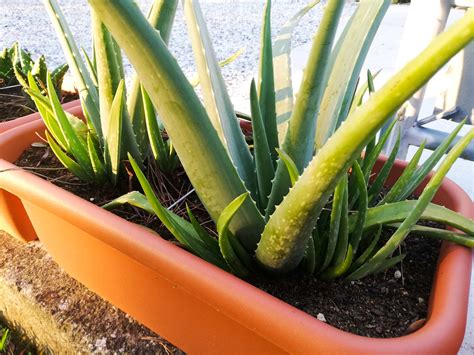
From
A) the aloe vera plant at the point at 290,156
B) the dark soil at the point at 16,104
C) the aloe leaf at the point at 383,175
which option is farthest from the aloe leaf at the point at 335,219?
the dark soil at the point at 16,104

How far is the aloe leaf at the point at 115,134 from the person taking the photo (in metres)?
0.45

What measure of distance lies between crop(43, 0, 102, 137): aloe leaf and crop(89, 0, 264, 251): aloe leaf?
244mm

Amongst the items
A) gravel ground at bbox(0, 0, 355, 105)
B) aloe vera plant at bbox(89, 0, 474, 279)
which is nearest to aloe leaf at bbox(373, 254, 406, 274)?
aloe vera plant at bbox(89, 0, 474, 279)

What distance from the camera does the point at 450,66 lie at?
2.41 ft

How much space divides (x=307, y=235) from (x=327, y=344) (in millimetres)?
82

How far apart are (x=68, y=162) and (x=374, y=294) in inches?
14.5

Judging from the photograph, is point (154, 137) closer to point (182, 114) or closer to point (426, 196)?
point (182, 114)

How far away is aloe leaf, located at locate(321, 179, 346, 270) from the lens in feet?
1.13

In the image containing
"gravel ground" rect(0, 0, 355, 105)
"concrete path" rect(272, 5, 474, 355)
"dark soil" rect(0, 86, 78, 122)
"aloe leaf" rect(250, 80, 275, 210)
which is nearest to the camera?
"aloe leaf" rect(250, 80, 275, 210)

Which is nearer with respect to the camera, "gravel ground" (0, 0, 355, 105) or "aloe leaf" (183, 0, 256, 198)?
"aloe leaf" (183, 0, 256, 198)

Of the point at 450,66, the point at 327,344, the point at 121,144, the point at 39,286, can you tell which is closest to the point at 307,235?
the point at 327,344

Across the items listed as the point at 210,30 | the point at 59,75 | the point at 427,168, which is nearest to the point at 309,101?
the point at 427,168

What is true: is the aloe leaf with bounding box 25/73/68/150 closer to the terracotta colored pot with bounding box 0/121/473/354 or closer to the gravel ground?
the terracotta colored pot with bounding box 0/121/473/354

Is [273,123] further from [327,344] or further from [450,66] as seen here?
[450,66]
